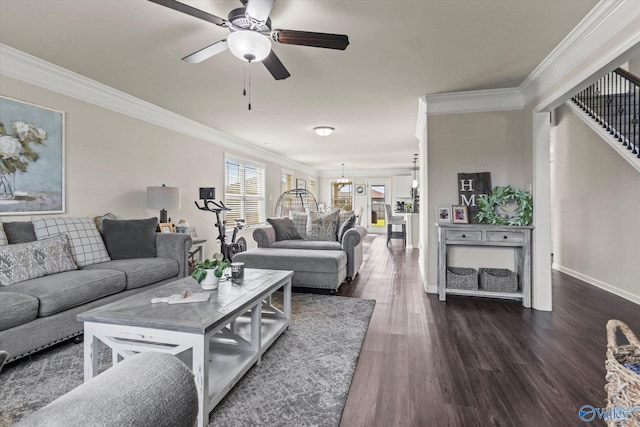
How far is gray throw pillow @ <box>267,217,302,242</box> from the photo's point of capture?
16.4 ft

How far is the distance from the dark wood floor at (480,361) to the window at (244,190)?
3.64 metres

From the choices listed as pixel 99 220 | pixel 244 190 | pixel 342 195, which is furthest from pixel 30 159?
pixel 342 195

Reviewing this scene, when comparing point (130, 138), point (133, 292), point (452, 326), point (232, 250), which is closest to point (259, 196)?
point (232, 250)

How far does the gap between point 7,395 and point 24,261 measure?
3.45 feet

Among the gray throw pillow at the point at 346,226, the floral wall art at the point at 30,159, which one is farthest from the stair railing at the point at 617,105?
the floral wall art at the point at 30,159

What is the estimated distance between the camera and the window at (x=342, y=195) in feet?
38.7

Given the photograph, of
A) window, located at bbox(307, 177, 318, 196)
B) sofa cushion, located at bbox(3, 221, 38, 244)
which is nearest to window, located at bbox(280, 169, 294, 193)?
window, located at bbox(307, 177, 318, 196)

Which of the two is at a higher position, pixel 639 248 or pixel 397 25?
pixel 397 25

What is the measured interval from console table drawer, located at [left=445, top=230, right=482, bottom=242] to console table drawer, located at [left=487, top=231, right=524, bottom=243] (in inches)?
4.3

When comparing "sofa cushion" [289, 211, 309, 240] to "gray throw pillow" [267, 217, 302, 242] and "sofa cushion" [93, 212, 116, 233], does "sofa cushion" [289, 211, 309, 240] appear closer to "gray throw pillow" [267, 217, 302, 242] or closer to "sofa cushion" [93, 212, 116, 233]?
"gray throw pillow" [267, 217, 302, 242]

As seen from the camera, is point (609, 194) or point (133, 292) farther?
point (609, 194)

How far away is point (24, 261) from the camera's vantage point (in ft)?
8.04

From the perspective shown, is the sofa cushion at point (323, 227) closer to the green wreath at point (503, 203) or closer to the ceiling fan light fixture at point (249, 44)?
the green wreath at point (503, 203)

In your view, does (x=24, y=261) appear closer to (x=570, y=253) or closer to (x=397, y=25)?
(x=397, y=25)
